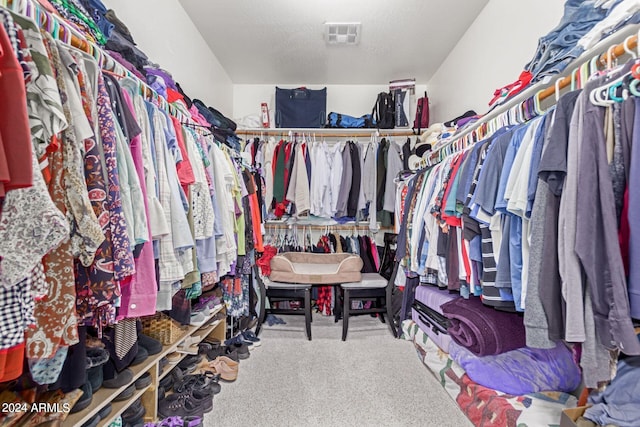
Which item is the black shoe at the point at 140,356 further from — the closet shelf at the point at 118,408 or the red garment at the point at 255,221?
the red garment at the point at 255,221

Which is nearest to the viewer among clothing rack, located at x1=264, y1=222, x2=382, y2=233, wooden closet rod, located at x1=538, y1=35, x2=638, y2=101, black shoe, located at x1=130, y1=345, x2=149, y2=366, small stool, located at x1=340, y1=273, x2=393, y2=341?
wooden closet rod, located at x1=538, y1=35, x2=638, y2=101

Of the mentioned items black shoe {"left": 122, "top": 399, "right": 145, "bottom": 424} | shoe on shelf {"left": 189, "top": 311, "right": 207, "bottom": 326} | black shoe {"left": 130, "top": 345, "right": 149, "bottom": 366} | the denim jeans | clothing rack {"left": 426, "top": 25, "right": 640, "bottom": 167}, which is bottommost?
black shoe {"left": 122, "top": 399, "right": 145, "bottom": 424}

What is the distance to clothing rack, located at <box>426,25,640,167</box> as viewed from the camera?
0.86 meters

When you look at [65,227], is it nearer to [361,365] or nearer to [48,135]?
[48,135]

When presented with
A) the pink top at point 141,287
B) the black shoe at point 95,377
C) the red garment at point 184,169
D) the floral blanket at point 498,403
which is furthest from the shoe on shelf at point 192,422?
the floral blanket at point 498,403

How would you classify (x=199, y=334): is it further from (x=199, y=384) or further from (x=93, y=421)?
(x=93, y=421)

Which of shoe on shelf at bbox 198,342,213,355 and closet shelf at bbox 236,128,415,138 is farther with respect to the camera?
closet shelf at bbox 236,128,415,138

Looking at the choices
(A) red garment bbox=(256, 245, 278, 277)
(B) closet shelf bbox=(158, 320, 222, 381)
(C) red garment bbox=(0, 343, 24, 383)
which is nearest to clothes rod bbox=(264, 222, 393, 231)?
(A) red garment bbox=(256, 245, 278, 277)

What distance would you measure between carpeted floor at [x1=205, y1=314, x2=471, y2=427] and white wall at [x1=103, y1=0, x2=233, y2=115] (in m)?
2.18

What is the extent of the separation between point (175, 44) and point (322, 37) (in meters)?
1.22

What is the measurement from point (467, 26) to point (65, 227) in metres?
3.03

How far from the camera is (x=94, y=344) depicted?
44.1 inches

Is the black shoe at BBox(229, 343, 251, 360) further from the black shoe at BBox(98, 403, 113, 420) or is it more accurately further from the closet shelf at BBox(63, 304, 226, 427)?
the black shoe at BBox(98, 403, 113, 420)

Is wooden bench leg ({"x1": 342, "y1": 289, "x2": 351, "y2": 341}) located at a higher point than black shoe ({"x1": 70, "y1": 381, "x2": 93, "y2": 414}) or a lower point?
lower
